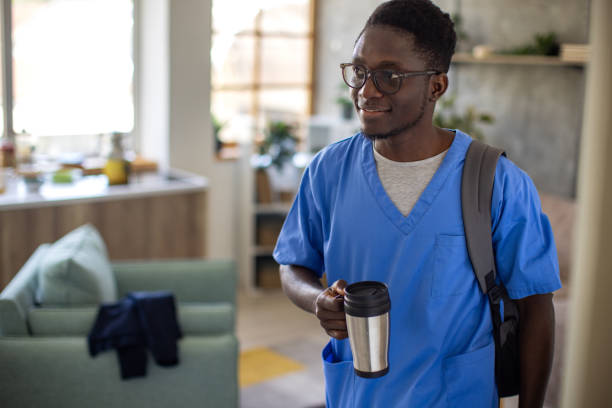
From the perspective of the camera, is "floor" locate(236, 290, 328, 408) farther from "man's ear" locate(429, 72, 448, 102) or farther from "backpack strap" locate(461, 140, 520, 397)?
"man's ear" locate(429, 72, 448, 102)

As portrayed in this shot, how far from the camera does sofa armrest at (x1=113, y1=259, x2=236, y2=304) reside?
3.03 metres

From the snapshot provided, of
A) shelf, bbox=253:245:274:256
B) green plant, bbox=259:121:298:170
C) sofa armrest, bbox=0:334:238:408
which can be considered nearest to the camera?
sofa armrest, bbox=0:334:238:408

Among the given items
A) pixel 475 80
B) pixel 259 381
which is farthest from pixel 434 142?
pixel 475 80

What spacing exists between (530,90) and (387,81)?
10.0 ft

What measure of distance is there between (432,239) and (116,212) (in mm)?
A: 2652

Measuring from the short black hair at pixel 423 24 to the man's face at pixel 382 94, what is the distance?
1cm

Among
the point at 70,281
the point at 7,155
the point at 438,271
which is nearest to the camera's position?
the point at 438,271

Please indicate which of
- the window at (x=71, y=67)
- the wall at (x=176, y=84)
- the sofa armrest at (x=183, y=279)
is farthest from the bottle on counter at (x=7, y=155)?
the sofa armrest at (x=183, y=279)

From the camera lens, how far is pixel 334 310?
1.19 meters

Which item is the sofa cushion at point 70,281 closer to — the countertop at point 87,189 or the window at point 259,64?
the countertop at point 87,189

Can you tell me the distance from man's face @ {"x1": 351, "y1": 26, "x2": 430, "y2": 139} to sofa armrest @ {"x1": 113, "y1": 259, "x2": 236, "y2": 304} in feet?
6.60

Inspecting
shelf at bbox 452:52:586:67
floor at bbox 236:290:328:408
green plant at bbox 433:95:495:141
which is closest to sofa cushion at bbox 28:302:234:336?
floor at bbox 236:290:328:408

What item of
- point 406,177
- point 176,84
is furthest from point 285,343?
point 406,177

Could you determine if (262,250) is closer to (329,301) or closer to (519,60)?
(519,60)
